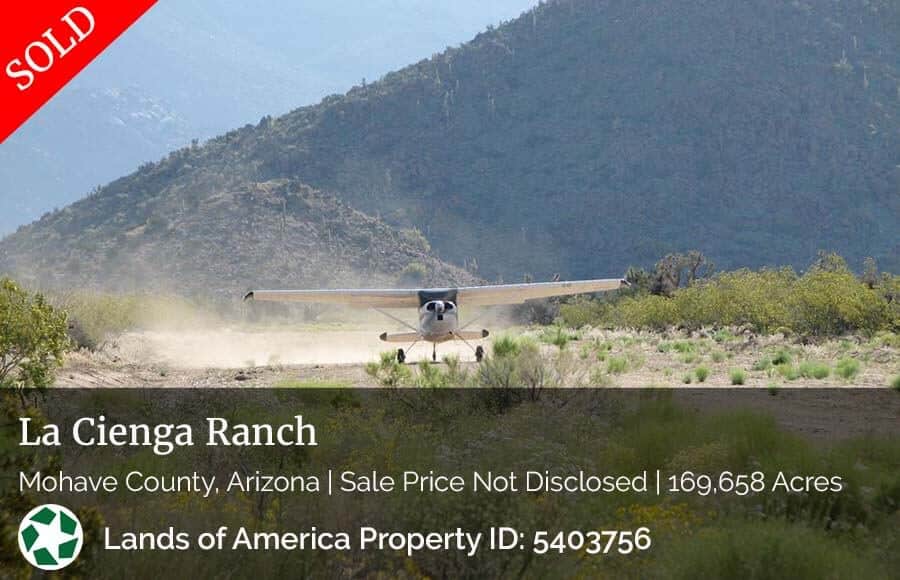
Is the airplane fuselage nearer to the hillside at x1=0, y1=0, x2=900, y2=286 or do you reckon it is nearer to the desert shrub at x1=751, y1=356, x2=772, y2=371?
the desert shrub at x1=751, y1=356, x2=772, y2=371

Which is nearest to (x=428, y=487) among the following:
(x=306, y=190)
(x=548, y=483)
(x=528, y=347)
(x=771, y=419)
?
(x=548, y=483)

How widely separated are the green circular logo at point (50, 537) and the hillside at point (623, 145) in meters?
91.6

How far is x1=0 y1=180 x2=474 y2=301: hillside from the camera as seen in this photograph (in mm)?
85938

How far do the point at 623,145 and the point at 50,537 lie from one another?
108 meters

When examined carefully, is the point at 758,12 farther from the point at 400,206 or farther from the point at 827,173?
the point at 400,206

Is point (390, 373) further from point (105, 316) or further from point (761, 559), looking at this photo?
point (105, 316)

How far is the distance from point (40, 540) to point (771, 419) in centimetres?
1001

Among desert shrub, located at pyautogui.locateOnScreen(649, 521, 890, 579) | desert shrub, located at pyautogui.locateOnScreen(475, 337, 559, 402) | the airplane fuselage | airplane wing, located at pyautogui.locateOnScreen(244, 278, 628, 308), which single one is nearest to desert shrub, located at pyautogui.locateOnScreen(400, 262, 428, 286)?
airplane wing, located at pyautogui.locateOnScreen(244, 278, 628, 308)

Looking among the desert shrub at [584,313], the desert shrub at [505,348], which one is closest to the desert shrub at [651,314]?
the desert shrub at [584,313]

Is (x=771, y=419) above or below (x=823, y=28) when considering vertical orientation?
below

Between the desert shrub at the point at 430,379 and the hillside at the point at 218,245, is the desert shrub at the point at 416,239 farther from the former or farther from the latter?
the desert shrub at the point at 430,379

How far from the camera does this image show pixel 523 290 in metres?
35.1

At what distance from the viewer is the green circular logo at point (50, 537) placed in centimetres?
644

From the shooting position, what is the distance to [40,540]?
22.0 ft
